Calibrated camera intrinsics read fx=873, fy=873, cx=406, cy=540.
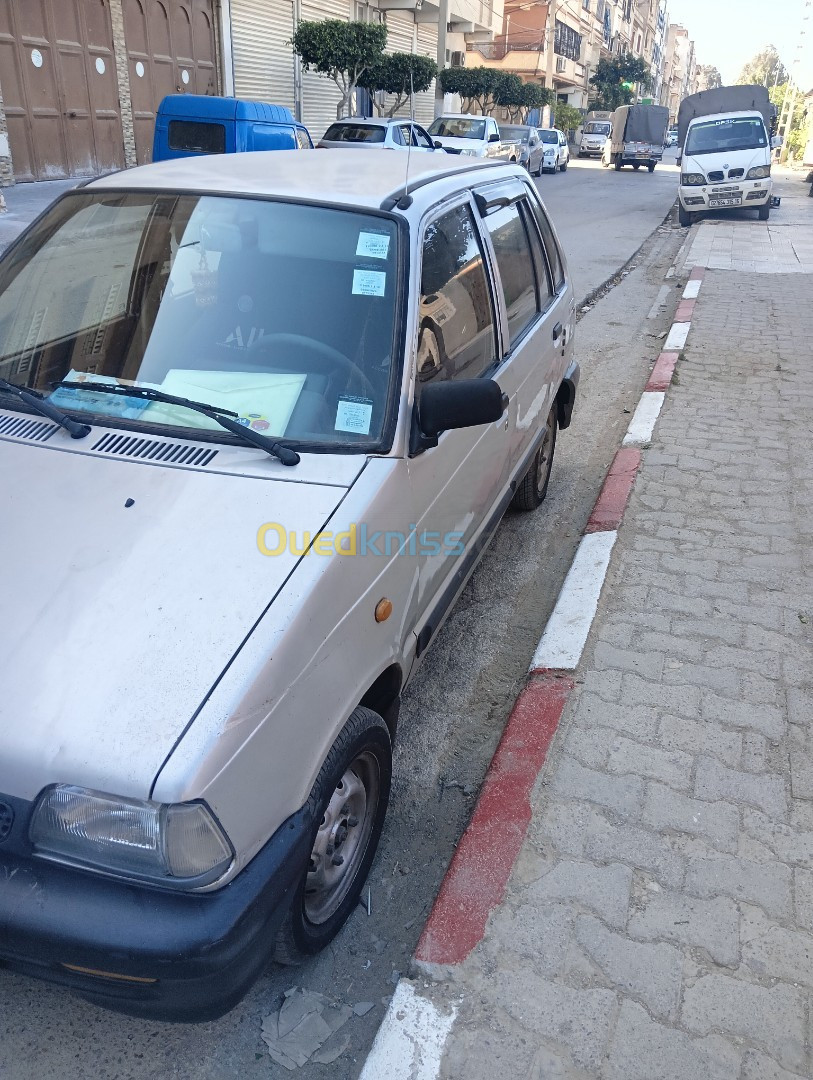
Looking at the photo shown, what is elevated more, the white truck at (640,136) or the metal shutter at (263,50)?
the metal shutter at (263,50)

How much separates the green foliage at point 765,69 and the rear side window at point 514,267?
402 feet

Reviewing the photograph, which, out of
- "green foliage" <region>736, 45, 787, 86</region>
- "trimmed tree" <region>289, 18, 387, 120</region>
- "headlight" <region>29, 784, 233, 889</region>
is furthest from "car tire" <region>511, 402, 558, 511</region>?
"green foliage" <region>736, 45, 787, 86</region>

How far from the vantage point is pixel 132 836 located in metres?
A: 1.75

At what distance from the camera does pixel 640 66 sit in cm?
7038

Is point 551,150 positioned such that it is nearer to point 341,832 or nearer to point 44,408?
point 44,408

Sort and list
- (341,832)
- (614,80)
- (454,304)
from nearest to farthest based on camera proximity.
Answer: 1. (341,832)
2. (454,304)
3. (614,80)

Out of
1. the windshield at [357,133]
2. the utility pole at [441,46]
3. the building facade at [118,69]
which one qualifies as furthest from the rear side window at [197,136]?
the utility pole at [441,46]

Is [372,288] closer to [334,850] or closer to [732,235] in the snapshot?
[334,850]

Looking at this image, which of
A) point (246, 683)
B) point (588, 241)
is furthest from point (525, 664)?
point (588, 241)

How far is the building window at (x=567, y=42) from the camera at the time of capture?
54391mm

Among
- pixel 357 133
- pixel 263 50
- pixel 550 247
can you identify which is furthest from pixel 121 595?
pixel 263 50

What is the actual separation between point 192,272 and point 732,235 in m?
15.9

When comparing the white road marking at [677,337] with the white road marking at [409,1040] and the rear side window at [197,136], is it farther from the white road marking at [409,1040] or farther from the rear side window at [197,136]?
the rear side window at [197,136]

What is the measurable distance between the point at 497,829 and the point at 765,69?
142 m
